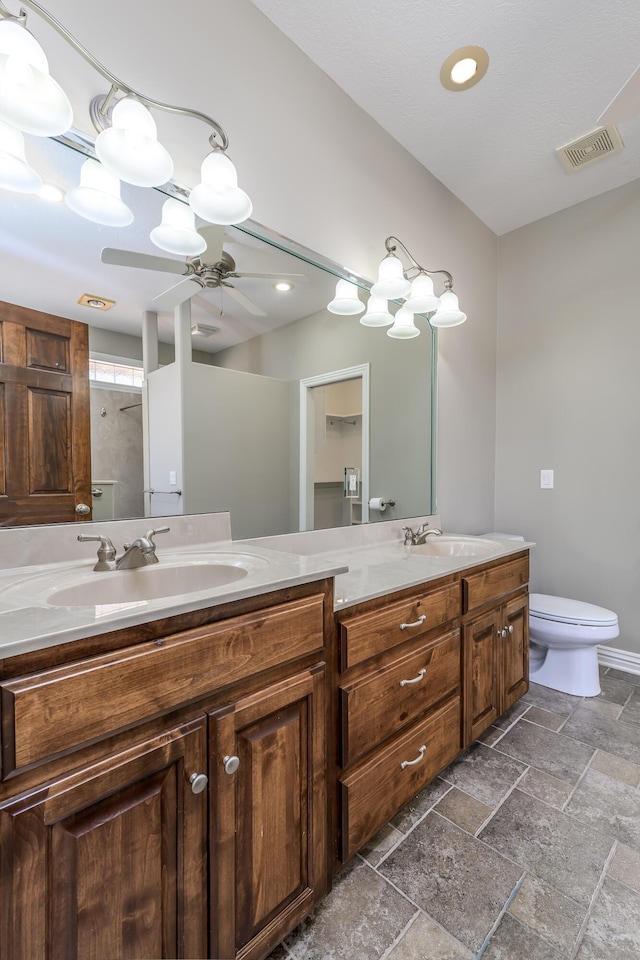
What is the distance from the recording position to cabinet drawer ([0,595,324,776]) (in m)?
0.59

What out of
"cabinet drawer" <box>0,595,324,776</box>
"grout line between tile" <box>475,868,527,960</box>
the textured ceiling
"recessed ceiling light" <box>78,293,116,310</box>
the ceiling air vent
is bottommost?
"grout line between tile" <box>475,868,527,960</box>

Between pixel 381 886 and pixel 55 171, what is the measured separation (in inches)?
82.5

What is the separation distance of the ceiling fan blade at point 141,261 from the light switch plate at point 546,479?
2.42 metres

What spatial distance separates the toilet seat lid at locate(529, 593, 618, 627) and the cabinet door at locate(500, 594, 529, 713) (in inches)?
10.0

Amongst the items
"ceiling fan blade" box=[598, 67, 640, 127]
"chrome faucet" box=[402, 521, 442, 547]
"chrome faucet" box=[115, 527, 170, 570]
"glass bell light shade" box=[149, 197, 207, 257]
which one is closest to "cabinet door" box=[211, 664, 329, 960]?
"chrome faucet" box=[115, 527, 170, 570]

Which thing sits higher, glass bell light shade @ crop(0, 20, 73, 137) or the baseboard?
glass bell light shade @ crop(0, 20, 73, 137)

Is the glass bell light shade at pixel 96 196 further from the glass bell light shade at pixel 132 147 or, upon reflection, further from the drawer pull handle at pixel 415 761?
the drawer pull handle at pixel 415 761

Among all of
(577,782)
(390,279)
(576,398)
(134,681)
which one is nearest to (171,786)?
(134,681)

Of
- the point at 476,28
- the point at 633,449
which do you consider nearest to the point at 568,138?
the point at 476,28

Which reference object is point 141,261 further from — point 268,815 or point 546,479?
point 546,479

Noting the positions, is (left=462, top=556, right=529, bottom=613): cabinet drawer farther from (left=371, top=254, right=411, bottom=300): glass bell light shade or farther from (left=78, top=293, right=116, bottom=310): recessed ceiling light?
(left=78, top=293, right=116, bottom=310): recessed ceiling light

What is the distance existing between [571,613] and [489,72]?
2.48 meters

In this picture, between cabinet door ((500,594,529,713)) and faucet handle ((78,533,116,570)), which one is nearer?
faucet handle ((78,533,116,570))

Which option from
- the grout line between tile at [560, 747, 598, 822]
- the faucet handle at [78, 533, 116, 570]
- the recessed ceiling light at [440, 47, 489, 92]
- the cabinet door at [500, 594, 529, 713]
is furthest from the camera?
the cabinet door at [500, 594, 529, 713]
